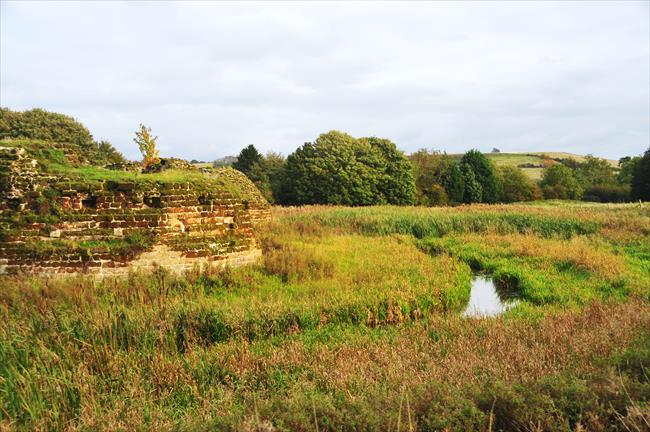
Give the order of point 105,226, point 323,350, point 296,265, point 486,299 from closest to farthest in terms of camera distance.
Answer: point 323,350 → point 105,226 → point 296,265 → point 486,299

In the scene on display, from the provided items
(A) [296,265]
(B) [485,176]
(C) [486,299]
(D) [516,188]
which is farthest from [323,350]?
(D) [516,188]

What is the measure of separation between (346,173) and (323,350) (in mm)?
36158

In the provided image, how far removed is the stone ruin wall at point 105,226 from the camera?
27.5ft

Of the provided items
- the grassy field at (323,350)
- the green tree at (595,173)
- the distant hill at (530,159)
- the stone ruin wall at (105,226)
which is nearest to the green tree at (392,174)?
the green tree at (595,173)

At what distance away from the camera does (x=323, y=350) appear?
5.57m

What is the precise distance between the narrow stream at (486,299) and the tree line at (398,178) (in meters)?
29.0

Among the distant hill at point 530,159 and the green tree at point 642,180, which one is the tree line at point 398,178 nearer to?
the green tree at point 642,180

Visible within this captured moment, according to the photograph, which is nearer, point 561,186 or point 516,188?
point 516,188

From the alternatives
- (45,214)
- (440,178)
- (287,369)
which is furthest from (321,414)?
(440,178)

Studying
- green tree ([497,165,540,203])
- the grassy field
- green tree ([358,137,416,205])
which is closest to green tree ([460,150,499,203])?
green tree ([497,165,540,203])

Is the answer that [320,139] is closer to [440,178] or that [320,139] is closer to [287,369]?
[440,178]

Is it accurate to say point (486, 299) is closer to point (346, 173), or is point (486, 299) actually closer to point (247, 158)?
point (346, 173)

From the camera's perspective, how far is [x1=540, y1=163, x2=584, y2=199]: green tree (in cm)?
5469

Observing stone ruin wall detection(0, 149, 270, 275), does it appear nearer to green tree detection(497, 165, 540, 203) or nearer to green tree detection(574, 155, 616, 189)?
green tree detection(497, 165, 540, 203)
